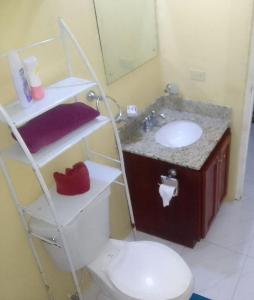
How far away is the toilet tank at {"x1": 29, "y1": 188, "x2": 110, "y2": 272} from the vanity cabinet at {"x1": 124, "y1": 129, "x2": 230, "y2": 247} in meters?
0.48

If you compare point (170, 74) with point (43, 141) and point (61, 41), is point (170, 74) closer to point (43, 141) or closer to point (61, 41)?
point (61, 41)

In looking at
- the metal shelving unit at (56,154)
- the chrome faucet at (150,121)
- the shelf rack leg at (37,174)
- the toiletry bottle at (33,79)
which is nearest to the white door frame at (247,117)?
the chrome faucet at (150,121)

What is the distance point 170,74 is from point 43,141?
127 centimetres

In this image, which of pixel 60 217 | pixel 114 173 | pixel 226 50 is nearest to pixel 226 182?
pixel 226 50

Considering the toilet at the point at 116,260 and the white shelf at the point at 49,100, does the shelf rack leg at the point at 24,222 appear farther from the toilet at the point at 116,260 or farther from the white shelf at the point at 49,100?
the white shelf at the point at 49,100

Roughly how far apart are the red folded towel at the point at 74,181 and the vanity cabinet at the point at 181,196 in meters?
0.57

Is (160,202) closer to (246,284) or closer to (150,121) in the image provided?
(150,121)

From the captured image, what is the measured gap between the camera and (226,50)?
1896 millimetres

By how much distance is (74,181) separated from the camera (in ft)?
4.57

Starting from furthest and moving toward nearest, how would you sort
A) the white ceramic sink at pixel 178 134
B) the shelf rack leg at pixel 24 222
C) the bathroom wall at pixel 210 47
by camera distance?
the white ceramic sink at pixel 178 134
the bathroom wall at pixel 210 47
the shelf rack leg at pixel 24 222

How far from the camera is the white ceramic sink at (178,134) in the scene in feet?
6.73

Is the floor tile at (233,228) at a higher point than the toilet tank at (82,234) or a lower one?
lower

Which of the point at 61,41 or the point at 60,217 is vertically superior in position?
the point at 61,41

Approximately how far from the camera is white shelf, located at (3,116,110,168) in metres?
1.16
